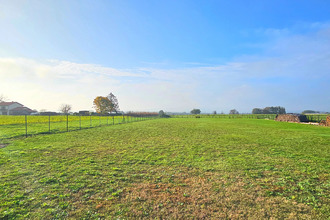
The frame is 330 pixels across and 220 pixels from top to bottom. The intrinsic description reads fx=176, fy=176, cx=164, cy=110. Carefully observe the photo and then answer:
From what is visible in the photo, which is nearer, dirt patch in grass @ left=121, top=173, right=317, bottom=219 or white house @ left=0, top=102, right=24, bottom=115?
dirt patch in grass @ left=121, top=173, right=317, bottom=219

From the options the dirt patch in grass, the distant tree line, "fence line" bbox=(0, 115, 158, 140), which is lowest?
the dirt patch in grass

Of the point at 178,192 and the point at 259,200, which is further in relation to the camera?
the point at 178,192

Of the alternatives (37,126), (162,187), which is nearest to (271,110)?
(37,126)

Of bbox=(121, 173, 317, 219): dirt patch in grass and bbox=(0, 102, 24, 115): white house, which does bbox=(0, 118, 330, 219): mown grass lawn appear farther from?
bbox=(0, 102, 24, 115): white house

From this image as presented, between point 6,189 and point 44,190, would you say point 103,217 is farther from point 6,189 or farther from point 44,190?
point 6,189

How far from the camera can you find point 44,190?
14.7ft

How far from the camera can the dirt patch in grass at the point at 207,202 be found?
355 cm

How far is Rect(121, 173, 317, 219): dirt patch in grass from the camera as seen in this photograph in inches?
140

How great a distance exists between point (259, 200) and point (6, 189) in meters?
6.23

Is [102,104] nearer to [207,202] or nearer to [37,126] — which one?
[37,126]

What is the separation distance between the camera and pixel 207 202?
4012 mm

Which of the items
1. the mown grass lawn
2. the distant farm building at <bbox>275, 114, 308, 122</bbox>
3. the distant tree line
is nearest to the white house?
the mown grass lawn

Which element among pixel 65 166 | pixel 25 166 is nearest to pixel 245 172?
pixel 65 166

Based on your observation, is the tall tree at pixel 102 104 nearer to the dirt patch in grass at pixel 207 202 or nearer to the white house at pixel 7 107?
the white house at pixel 7 107
